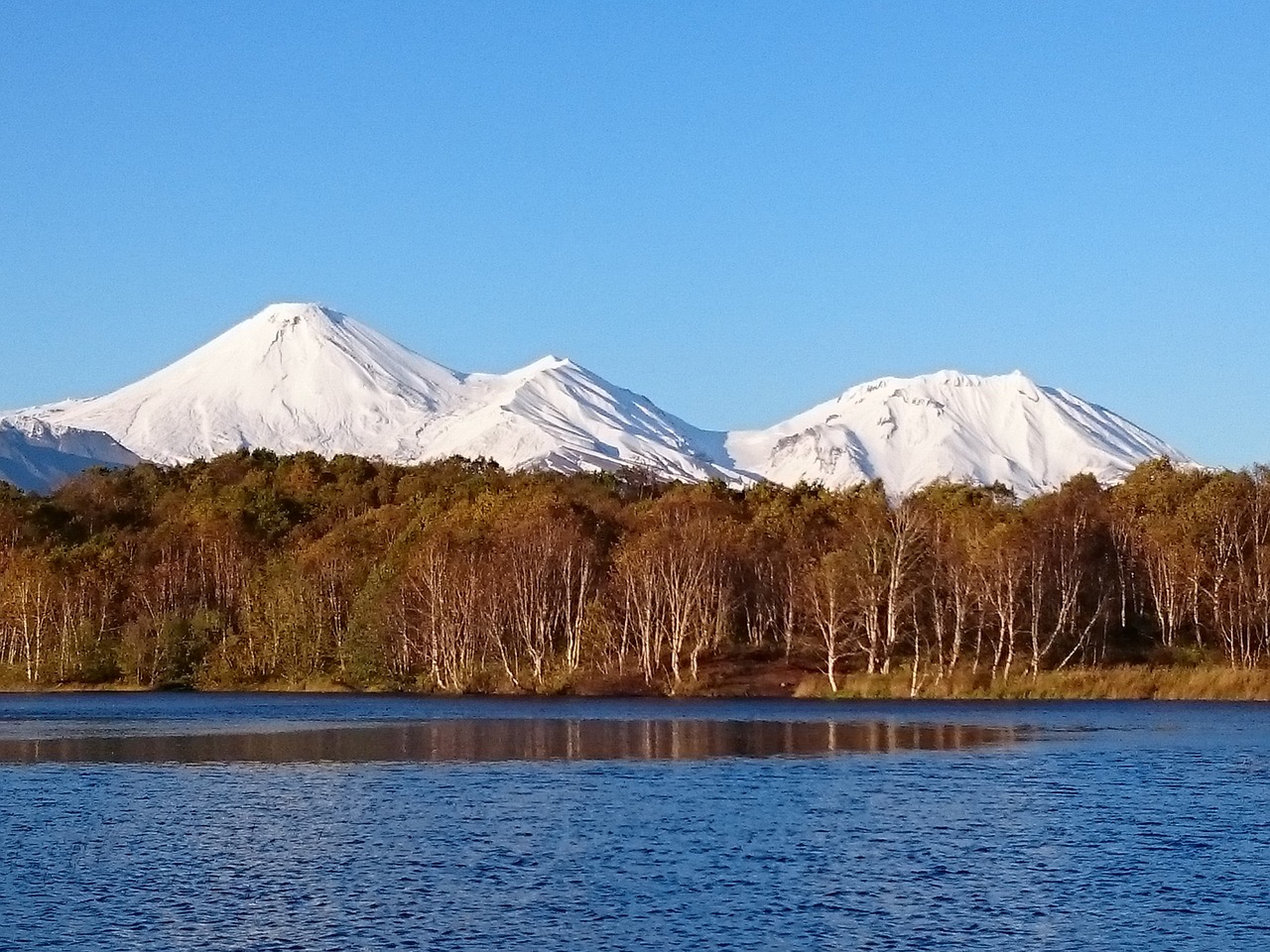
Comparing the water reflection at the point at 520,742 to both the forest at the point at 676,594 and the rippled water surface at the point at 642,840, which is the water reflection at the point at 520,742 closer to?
the rippled water surface at the point at 642,840

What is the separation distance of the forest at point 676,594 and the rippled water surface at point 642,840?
24.4 m

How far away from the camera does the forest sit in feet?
265

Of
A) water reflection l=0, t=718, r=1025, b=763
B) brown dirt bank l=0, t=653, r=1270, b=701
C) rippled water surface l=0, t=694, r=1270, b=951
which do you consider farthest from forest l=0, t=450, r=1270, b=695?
rippled water surface l=0, t=694, r=1270, b=951

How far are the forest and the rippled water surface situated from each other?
80.1ft

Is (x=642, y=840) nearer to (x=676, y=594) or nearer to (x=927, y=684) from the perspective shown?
(x=927, y=684)

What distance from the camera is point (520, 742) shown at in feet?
174

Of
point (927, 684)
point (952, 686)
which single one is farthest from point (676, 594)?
point (952, 686)

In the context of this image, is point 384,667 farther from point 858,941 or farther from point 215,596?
point 858,941

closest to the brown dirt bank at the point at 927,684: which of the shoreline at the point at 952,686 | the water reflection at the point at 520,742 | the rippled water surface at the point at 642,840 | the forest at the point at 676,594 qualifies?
the shoreline at the point at 952,686

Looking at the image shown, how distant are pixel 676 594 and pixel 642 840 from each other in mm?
49384

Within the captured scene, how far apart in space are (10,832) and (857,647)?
55.9 metres

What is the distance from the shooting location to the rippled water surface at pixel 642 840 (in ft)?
77.7

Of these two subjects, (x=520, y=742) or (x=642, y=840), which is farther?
(x=520, y=742)

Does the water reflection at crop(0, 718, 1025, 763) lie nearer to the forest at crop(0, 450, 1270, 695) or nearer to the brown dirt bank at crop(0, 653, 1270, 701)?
the brown dirt bank at crop(0, 653, 1270, 701)
